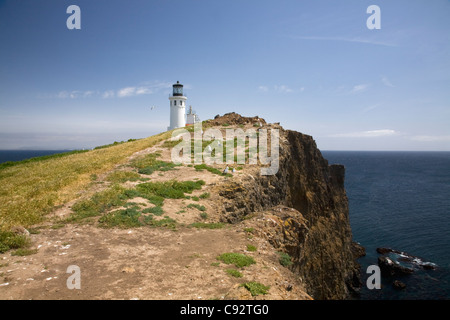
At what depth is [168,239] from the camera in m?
11.7

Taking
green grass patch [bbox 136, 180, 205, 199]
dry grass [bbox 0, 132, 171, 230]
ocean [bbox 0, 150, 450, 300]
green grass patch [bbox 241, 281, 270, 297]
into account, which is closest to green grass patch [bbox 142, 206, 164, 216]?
green grass patch [bbox 136, 180, 205, 199]

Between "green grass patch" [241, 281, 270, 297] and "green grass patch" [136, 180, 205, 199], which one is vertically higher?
"green grass patch" [136, 180, 205, 199]

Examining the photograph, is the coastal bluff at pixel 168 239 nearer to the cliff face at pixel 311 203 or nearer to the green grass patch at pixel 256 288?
the green grass patch at pixel 256 288

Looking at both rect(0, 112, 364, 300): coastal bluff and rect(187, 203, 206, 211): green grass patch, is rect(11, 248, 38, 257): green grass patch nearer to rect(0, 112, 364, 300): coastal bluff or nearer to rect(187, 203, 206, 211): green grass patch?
rect(0, 112, 364, 300): coastal bluff

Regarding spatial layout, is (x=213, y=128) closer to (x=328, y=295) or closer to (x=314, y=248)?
(x=314, y=248)

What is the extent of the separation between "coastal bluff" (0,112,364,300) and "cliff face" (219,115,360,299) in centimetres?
21

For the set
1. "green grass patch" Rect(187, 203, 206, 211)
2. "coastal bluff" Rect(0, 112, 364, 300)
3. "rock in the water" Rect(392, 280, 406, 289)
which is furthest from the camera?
"rock in the water" Rect(392, 280, 406, 289)

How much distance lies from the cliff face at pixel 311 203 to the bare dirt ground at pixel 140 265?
517 cm

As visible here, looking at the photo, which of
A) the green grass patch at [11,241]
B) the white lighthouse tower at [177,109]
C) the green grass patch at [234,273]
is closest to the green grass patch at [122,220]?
the green grass patch at [11,241]

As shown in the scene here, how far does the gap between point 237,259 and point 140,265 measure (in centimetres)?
376

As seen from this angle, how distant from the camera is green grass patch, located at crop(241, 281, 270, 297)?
7.58 metres

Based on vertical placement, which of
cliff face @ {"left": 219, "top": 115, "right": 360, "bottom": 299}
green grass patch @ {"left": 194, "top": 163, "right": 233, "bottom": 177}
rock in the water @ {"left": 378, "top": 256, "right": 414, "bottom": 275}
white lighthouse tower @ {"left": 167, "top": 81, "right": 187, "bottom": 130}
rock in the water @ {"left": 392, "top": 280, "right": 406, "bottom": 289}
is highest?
white lighthouse tower @ {"left": 167, "top": 81, "right": 187, "bottom": 130}

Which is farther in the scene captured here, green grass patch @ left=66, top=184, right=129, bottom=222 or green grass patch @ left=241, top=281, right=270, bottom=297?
green grass patch @ left=66, top=184, right=129, bottom=222
